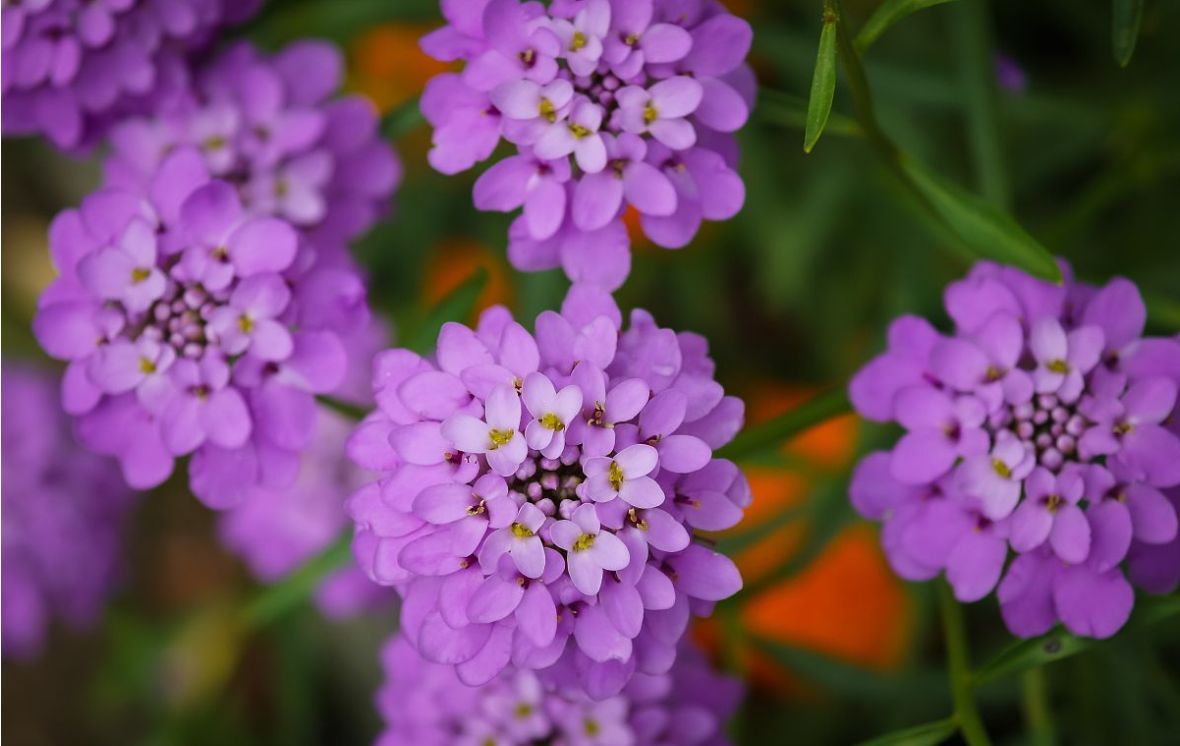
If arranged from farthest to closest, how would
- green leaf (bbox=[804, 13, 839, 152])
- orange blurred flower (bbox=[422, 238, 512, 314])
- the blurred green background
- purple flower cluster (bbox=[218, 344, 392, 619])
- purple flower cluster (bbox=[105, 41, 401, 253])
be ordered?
1. orange blurred flower (bbox=[422, 238, 512, 314])
2. purple flower cluster (bbox=[218, 344, 392, 619])
3. the blurred green background
4. purple flower cluster (bbox=[105, 41, 401, 253])
5. green leaf (bbox=[804, 13, 839, 152])

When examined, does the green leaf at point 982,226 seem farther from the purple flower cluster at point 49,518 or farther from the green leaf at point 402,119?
the purple flower cluster at point 49,518

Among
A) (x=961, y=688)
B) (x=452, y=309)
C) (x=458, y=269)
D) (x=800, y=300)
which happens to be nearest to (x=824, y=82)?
(x=452, y=309)

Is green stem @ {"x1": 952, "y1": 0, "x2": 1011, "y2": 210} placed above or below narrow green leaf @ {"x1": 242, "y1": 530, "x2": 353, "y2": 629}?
above

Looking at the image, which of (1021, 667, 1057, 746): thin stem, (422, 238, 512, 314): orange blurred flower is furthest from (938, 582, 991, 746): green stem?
(422, 238, 512, 314): orange blurred flower

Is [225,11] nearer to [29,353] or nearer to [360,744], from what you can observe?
[29,353]

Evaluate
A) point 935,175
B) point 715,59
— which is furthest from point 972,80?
point 715,59

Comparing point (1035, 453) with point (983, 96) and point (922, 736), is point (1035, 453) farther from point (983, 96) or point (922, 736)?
point (983, 96)

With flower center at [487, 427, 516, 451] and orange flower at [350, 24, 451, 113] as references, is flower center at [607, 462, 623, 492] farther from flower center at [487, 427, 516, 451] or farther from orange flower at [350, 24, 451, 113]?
orange flower at [350, 24, 451, 113]
